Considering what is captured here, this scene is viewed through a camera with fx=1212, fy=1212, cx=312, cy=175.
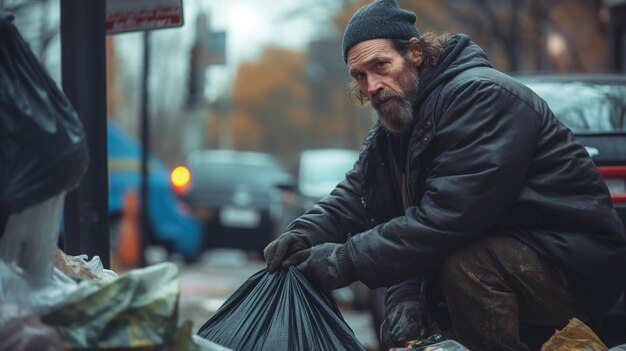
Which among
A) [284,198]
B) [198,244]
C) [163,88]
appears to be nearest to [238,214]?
[198,244]

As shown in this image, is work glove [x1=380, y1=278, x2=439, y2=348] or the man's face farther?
work glove [x1=380, y1=278, x2=439, y2=348]

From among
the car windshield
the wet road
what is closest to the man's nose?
the car windshield

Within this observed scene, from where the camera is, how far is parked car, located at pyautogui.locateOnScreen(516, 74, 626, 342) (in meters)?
5.62

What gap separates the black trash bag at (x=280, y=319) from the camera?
4.08 m

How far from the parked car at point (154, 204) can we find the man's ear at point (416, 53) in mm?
12600

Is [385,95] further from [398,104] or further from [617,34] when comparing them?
[617,34]

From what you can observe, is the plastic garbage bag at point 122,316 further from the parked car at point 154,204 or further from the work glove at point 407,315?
the parked car at point 154,204

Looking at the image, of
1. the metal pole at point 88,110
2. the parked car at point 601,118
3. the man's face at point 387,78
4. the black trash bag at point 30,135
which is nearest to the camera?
the black trash bag at point 30,135

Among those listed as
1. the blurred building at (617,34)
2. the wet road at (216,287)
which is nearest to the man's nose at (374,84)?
the wet road at (216,287)

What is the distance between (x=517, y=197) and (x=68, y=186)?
1.58 meters

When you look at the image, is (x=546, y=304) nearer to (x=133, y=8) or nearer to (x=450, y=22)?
(x=133, y=8)

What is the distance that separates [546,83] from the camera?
21.6ft

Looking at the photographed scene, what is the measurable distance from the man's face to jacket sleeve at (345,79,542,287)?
5.7 inches

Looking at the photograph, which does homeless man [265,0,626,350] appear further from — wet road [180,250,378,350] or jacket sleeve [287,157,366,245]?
wet road [180,250,378,350]
